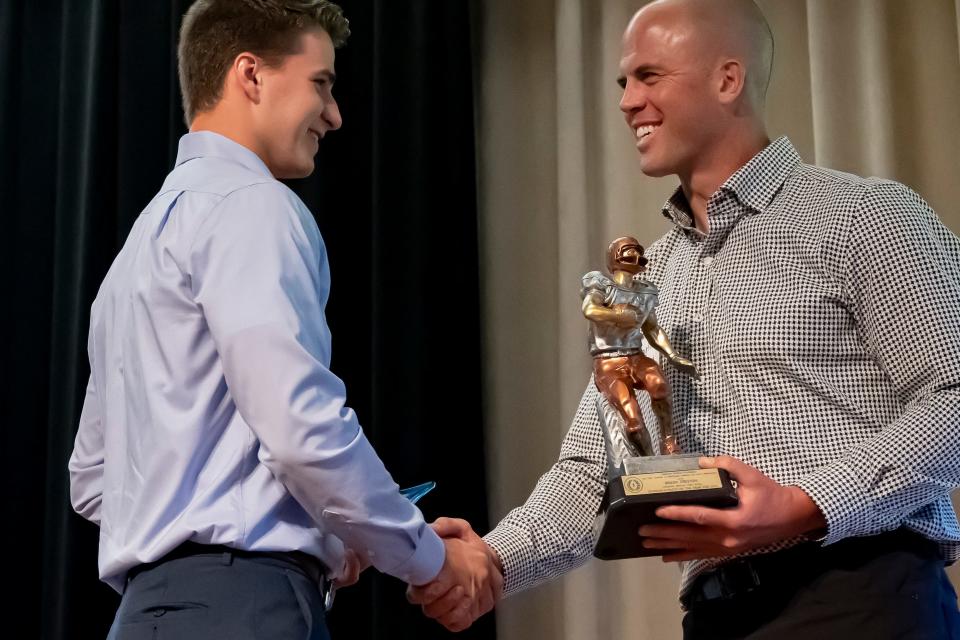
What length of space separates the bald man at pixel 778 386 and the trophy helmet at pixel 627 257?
0.18 metres

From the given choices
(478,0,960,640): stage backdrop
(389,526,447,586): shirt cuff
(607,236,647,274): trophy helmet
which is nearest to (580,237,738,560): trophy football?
(607,236,647,274): trophy helmet

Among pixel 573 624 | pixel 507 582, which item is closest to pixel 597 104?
pixel 573 624

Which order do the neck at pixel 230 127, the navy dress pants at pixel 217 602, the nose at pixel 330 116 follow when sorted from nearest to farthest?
the navy dress pants at pixel 217 602, the neck at pixel 230 127, the nose at pixel 330 116

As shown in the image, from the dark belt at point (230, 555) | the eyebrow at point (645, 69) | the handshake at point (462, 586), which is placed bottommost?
the handshake at point (462, 586)

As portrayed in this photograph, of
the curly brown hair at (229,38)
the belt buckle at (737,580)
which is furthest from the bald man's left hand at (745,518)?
the curly brown hair at (229,38)

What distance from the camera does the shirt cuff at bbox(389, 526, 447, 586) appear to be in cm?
155

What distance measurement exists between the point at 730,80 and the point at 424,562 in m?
0.99

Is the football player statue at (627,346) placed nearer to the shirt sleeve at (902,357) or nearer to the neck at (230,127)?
the shirt sleeve at (902,357)

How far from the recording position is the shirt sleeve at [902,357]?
4.96ft

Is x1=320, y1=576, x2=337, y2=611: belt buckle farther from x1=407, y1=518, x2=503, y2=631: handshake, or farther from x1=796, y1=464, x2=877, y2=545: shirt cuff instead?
x1=796, y1=464, x2=877, y2=545: shirt cuff

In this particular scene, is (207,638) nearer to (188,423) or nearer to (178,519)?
(178,519)

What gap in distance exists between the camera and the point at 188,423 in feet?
4.70

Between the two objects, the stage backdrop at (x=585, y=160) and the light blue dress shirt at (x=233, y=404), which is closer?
the light blue dress shirt at (x=233, y=404)

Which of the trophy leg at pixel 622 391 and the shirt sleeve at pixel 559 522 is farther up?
the trophy leg at pixel 622 391
